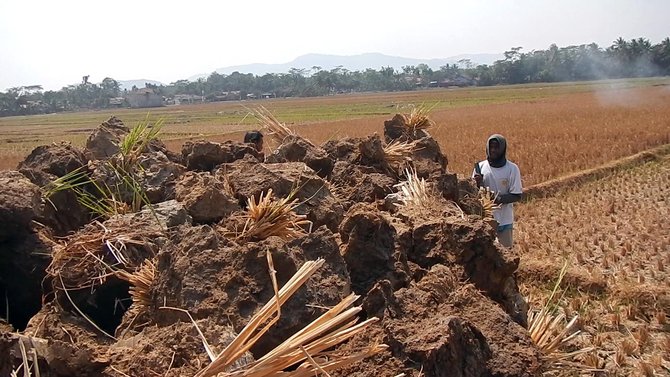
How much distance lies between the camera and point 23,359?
2262mm

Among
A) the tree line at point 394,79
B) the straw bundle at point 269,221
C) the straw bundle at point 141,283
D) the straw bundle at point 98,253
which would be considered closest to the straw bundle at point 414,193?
the straw bundle at point 269,221

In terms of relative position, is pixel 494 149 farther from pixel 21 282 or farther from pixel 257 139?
pixel 21 282

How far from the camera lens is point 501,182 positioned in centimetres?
597

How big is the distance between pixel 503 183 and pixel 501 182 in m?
0.02

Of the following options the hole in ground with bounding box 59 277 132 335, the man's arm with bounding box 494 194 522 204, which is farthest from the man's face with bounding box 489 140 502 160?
the hole in ground with bounding box 59 277 132 335

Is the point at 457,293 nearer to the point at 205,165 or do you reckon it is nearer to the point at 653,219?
the point at 205,165

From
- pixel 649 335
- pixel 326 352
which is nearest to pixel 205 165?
pixel 326 352

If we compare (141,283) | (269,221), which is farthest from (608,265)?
(141,283)

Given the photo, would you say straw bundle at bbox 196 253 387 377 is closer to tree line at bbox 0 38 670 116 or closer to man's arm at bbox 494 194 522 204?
man's arm at bbox 494 194 522 204

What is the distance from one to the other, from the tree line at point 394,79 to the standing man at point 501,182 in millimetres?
56611

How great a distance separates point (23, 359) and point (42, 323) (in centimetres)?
65

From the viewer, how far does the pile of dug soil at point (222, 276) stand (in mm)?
2656

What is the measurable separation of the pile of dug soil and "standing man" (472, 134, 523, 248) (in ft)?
4.03

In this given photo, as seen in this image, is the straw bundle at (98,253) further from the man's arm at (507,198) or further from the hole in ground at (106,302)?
the man's arm at (507,198)
